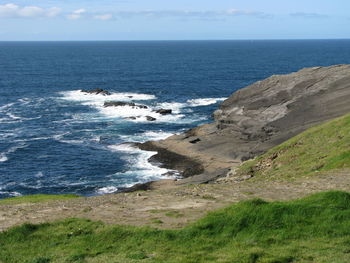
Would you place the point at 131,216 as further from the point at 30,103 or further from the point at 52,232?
the point at 30,103

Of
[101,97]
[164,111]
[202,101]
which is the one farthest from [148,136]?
[101,97]

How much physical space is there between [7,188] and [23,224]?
3661 cm

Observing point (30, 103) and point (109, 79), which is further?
point (109, 79)

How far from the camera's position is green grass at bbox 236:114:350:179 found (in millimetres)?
34719

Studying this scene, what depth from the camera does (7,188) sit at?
55.3m

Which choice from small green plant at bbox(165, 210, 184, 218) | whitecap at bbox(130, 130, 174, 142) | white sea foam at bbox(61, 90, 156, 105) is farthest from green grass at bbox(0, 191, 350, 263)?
white sea foam at bbox(61, 90, 156, 105)

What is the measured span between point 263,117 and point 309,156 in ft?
98.6

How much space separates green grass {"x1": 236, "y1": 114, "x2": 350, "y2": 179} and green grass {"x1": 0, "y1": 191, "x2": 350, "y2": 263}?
13289 millimetres


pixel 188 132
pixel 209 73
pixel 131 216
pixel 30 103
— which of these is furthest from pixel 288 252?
pixel 209 73

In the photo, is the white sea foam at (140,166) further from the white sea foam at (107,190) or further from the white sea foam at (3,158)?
the white sea foam at (3,158)

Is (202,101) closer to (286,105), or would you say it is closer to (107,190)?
(286,105)

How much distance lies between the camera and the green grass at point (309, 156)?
34719 millimetres

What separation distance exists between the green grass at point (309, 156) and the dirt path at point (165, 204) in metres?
4.93

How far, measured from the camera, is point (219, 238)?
1855 centimetres
